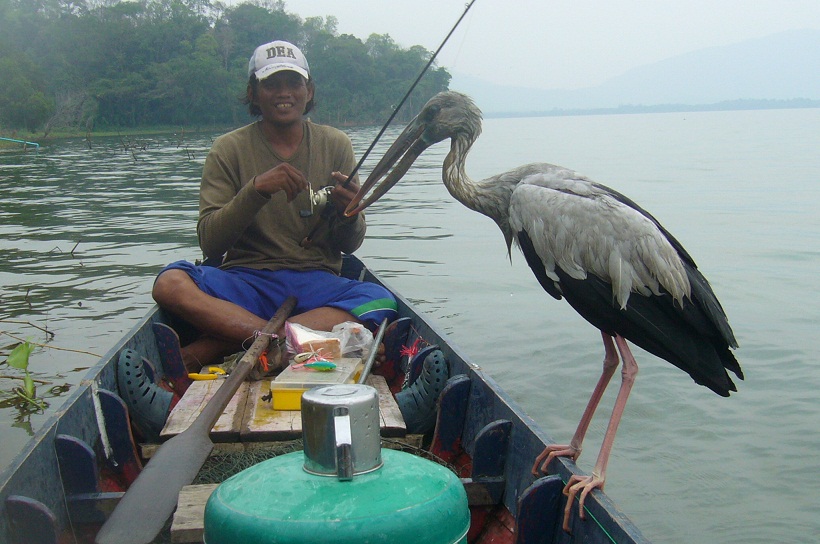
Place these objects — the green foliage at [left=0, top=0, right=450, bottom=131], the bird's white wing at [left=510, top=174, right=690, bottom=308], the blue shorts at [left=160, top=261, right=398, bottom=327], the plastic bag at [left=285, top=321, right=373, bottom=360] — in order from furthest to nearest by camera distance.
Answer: the green foliage at [left=0, top=0, right=450, bottom=131]
the blue shorts at [left=160, top=261, right=398, bottom=327]
the plastic bag at [left=285, top=321, right=373, bottom=360]
the bird's white wing at [left=510, top=174, right=690, bottom=308]

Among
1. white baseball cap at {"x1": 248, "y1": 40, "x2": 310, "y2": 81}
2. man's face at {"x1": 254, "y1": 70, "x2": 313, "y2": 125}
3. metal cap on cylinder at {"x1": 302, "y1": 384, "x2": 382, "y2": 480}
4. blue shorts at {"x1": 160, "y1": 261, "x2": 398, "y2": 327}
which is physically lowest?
blue shorts at {"x1": 160, "y1": 261, "x2": 398, "y2": 327}

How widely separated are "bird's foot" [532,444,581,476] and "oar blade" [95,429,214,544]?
1094 millimetres

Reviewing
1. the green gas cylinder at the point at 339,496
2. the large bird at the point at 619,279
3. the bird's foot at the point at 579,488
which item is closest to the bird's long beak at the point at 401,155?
the large bird at the point at 619,279

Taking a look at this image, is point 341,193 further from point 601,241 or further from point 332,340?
point 601,241

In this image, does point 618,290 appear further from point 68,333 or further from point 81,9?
point 81,9

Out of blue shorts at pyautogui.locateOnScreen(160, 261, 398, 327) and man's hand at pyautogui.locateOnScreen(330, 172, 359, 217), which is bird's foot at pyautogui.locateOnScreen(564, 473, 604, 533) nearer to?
blue shorts at pyautogui.locateOnScreen(160, 261, 398, 327)

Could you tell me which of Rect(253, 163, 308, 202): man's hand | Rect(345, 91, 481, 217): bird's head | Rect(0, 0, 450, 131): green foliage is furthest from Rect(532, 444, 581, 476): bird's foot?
Rect(0, 0, 450, 131): green foliage

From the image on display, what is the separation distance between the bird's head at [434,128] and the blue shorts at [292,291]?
0.75 meters

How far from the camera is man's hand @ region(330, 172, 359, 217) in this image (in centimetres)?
455

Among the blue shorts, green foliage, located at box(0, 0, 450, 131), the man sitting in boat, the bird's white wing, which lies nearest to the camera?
the bird's white wing

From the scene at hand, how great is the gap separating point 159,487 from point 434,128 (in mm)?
2358

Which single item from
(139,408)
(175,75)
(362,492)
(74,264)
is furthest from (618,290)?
(175,75)

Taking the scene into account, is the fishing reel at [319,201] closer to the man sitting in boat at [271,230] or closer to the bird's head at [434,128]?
the man sitting in boat at [271,230]

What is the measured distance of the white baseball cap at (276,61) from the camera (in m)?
4.56
